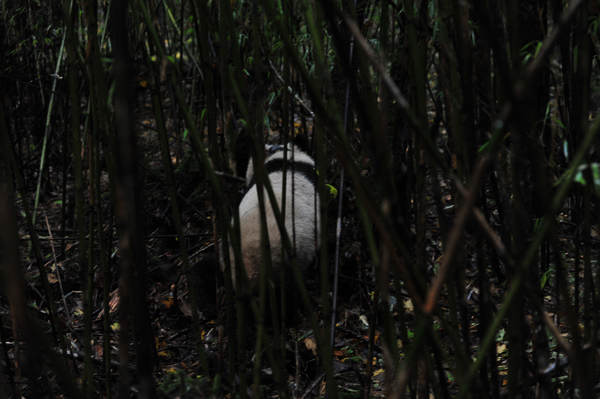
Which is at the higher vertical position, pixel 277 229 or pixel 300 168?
pixel 300 168

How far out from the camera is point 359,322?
221cm

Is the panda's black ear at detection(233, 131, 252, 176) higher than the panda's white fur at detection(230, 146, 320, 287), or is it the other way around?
the panda's black ear at detection(233, 131, 252, 176)

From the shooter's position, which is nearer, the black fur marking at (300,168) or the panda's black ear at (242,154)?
the black fur marking at (300,168)

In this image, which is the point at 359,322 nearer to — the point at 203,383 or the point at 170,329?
the point at 170,329

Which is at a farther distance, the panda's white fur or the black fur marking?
the black fur marking

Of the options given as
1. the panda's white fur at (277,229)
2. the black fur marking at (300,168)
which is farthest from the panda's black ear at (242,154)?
the panda's white fur at (277,229)

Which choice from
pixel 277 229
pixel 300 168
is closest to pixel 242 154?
pixel 300 168

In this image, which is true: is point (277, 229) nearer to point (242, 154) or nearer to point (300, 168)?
point (300, 168)

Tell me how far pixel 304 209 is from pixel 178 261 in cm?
65

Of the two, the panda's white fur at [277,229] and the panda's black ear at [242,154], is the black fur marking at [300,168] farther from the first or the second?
the panda's black ear at [242,154]

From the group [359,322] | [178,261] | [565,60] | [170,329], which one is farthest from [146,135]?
[565,60]

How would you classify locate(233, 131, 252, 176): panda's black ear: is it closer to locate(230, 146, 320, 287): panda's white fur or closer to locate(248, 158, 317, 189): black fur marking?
locate(248, 158, 317, 189): black fur marking

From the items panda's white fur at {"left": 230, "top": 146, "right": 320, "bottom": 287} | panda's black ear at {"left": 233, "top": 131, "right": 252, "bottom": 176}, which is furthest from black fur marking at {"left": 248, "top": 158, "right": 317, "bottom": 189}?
panda's black ear at {"left": 233, "top": 131, "right": 252, "bottom": 176}

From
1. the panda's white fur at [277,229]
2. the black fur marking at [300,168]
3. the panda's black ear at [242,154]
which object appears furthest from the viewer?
the panda's black ear at [242,154]
